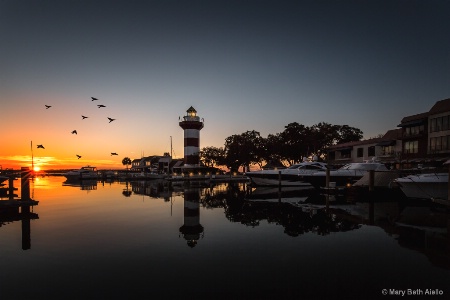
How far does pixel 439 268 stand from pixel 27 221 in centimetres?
1711

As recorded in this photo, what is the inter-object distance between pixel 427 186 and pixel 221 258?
59.7ft

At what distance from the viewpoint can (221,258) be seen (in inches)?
354

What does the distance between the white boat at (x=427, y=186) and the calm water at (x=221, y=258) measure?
5651 millimetres

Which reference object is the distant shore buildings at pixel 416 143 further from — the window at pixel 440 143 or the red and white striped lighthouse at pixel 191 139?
the red and white striped lighthouse at pixel 191 139

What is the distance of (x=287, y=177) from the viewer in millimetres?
34875

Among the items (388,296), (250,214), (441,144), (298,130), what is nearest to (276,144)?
(298,130)

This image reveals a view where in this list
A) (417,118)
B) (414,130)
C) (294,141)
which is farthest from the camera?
(294,141)

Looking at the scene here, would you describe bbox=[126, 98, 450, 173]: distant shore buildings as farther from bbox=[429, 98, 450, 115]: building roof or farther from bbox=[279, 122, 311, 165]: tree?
bbox=[279, 122, 311, 165]: tree

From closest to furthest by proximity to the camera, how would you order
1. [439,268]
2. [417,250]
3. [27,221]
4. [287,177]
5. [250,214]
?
[439,268] < [417,250] < [27,221] < [250,214] < [287,177]

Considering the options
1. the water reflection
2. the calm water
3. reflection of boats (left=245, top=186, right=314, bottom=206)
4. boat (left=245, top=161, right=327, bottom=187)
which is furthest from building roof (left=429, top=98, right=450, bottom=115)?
the water reflection

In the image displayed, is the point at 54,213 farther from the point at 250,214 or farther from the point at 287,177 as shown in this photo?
the point at 287,177

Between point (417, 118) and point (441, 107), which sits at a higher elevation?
point (441, 107)

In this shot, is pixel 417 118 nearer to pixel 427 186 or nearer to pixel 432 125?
pixel 432 125

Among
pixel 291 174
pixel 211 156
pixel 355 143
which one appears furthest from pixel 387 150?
pixel 211 156
